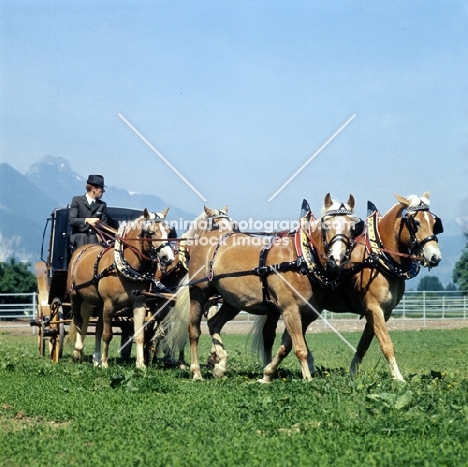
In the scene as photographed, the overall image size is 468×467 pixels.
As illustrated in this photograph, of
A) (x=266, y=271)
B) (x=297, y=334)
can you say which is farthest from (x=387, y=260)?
(x=266, y=271)

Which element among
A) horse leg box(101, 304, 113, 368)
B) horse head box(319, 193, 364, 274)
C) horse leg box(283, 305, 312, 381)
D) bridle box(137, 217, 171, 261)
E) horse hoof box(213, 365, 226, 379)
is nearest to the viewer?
horse head box(319, 193, 364, 274)

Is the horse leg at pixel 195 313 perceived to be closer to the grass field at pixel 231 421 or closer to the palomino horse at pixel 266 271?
the palomino horse at pixel 266 271

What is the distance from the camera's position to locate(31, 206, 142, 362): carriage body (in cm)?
1462

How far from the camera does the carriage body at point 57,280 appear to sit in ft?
48.0

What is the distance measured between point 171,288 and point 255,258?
2.32 metres

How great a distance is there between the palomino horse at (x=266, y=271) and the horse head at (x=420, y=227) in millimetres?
604

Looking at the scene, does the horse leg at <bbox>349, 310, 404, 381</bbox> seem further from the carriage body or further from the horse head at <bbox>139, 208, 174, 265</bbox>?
the carriage body

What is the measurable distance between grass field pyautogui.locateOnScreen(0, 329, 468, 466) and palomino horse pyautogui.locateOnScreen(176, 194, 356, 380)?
3.12ft

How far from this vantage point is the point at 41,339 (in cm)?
1617

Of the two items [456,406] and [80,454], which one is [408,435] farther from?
[80,454]

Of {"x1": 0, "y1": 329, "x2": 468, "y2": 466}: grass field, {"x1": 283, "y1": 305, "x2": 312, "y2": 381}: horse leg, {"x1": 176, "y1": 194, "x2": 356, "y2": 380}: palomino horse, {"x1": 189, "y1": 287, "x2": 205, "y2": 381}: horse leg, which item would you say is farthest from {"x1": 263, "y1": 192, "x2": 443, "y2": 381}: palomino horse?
{"x1": 189, "y1": 287, "x2": 205, "y2": 381}: horse leg

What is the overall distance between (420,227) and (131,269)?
4.45 metres

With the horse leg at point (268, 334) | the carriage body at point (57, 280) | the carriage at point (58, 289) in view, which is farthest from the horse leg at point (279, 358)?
the carriage body at point (57, 280)

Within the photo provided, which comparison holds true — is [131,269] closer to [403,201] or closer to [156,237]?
[156,237]
